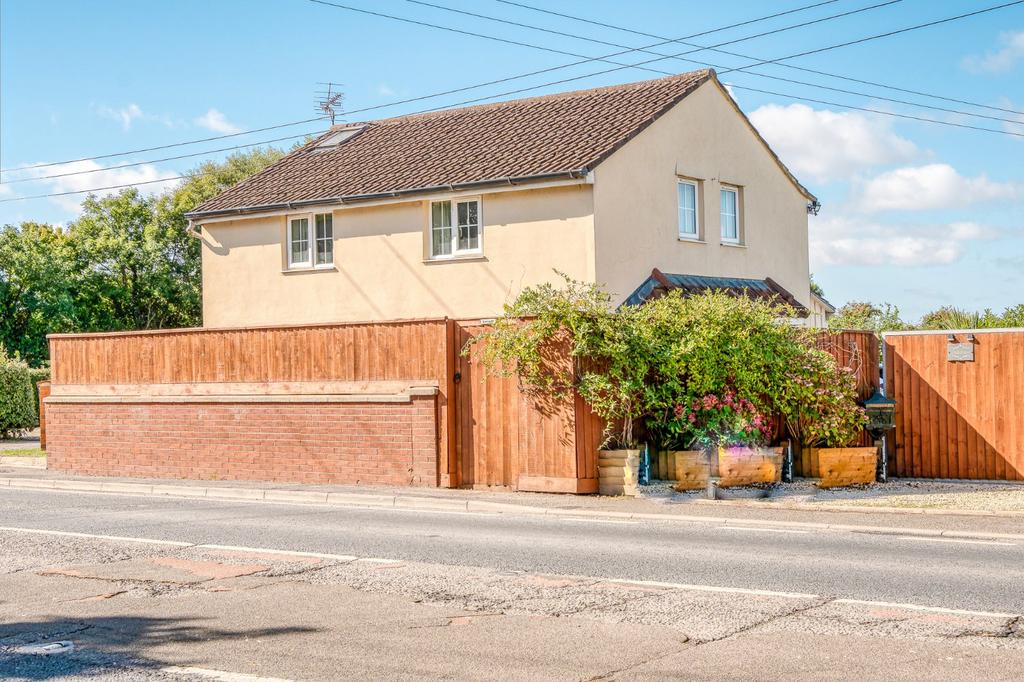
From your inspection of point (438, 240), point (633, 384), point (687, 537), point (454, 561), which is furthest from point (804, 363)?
point (438, 240)

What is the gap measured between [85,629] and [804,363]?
38.5ft

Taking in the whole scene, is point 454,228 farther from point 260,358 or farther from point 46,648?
point 46,648

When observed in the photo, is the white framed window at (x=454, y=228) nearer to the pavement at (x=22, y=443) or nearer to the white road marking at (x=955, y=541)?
the pavement at (x=22, y=443)

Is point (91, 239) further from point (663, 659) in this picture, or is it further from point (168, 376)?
point (663, 659)

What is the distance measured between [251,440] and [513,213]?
23.3 feet

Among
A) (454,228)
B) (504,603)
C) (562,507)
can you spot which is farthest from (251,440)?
(504,603)

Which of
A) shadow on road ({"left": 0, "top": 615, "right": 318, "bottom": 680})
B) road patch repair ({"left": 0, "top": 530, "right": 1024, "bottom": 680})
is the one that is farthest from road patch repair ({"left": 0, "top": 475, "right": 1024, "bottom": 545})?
shadow on road ({"left": 0, "top": 615, "right": 318, "bottom": 680})

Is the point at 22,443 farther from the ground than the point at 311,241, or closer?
closer

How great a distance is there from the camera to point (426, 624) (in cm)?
798

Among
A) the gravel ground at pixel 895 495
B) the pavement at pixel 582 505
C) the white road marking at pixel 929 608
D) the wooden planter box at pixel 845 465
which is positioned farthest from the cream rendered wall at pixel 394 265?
the white road marking at pixel 929 608

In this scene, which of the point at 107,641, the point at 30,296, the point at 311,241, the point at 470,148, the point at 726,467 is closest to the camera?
the point at 107,641

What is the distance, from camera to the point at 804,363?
1716 cm

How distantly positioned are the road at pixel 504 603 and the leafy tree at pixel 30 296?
32.5 meters

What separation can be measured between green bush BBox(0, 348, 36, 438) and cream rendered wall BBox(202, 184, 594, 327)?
6256 millimetres
